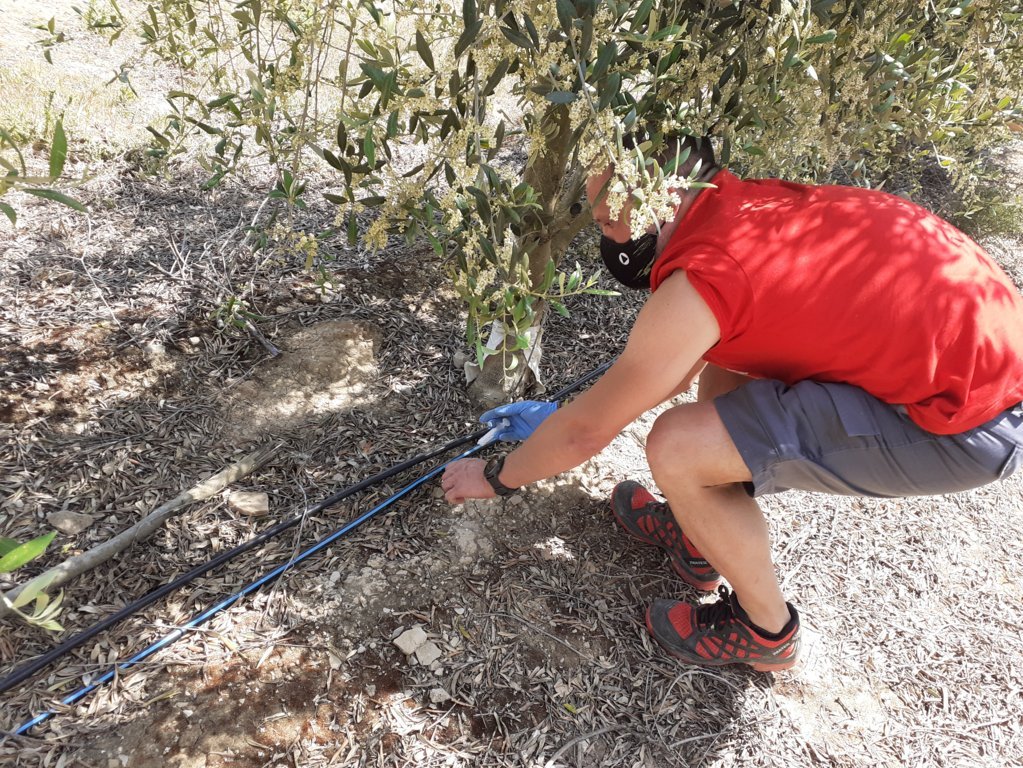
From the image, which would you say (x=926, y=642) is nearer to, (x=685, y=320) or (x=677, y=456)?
(x=677, y=456)

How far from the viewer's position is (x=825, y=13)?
1.29 meters

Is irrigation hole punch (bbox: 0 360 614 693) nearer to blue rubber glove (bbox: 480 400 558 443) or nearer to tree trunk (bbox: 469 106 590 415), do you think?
blue rubber glove (bbox: 480 400 558 443)

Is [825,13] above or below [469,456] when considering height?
above

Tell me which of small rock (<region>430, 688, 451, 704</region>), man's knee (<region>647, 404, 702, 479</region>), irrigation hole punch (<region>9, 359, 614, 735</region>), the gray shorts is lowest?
small rock (<region>430, 688, 451, 704</region>)

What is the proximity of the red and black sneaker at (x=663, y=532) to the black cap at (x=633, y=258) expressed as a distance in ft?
2.33

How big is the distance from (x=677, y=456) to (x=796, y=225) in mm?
573

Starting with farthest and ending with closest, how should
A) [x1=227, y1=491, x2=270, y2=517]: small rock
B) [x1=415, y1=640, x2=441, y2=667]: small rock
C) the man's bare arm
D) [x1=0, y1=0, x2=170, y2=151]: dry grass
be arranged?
[x1=0, y1=0, x2=170, y2=151]: dry grass
[x1=227, y1=491, x2=270, y2=517]: small rock
[x1=415, y1=640, x2=441, y2=667]: small rock
the man's bare arm

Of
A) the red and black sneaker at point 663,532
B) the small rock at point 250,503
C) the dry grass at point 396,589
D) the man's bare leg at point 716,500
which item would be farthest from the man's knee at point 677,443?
the small rock at point 250,503

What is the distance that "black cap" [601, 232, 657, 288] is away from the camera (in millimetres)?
1678

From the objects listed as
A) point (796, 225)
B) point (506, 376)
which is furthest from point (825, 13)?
point (506, 376)

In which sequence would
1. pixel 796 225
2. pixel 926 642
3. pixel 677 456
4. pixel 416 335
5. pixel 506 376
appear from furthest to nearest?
pixel 416 335 → pixel 506 376 → pixel 926 642 → pixel 677 456 → pixel 796 225

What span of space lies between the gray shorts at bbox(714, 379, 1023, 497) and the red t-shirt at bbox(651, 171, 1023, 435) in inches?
1.9

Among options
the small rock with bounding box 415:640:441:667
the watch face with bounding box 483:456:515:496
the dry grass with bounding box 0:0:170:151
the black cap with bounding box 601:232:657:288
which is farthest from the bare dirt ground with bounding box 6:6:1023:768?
the black cap with bounding box 601:232:657:288

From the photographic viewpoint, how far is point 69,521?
→ 186 centimetres
